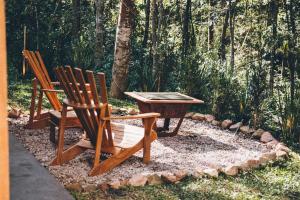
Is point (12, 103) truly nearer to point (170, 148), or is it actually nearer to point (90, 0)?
point (170, 148)

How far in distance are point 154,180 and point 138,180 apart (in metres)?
0.18

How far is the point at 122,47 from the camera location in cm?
805

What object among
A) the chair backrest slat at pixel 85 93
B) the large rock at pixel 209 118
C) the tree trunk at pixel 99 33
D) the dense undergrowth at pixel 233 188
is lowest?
the dense undergrowth at pixel 233 188

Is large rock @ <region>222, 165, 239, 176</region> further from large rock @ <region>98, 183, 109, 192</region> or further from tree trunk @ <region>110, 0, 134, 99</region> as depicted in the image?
tree trunk @ <region>110, 0, 134, 99</region>

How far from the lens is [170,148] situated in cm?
522

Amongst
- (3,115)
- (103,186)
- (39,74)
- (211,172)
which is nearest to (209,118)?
(211,172)

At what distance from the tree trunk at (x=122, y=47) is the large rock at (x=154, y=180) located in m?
4.63

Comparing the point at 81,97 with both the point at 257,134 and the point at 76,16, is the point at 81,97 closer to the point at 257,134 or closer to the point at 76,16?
the point at 257,134

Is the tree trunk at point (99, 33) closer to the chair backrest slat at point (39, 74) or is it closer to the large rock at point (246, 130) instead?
the chair backrest slat at point (39, 74)

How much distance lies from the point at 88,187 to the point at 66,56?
23.5 ft

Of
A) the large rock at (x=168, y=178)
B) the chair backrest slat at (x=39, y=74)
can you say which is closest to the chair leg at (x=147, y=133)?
the large rock at (x=168, y=178)

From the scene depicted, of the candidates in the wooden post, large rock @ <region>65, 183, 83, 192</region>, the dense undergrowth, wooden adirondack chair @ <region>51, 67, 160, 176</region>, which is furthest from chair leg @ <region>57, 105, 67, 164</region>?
the wooden post

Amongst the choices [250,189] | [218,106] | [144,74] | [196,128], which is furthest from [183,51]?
[250,189]

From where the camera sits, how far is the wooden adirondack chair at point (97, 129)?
3.70 meters
